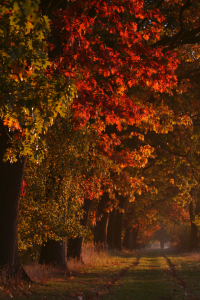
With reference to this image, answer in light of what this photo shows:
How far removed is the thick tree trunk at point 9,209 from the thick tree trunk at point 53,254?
465 centimetres

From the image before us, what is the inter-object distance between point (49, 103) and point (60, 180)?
6.27m

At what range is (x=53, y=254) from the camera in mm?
13711

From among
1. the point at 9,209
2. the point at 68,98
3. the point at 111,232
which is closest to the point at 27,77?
the point at 68,98

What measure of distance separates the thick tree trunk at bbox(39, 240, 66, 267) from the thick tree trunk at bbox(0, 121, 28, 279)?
15.3ft

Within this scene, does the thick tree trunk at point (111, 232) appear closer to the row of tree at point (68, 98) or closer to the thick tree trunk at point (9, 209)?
the row of tree at point (68, 98)

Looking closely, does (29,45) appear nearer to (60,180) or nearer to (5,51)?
(5,51)

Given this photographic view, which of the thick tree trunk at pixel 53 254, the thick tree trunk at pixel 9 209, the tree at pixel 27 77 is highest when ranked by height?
the tree at pixel 27 77

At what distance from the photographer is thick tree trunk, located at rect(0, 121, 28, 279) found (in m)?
8.67

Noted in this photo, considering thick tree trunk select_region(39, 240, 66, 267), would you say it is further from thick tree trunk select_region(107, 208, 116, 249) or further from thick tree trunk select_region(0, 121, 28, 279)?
thick tree trunk select_region(107, 208, 116, 249)

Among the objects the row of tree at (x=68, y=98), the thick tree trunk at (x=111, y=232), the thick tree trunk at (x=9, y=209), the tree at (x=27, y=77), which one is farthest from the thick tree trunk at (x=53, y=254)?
the thick tree trunk at (x=111, y=232)

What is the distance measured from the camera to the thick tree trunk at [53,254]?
13.7 metres

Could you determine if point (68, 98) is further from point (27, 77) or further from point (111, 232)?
point (111, 232)

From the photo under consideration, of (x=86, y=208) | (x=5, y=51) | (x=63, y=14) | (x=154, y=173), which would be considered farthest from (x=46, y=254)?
(x=154, y=173)

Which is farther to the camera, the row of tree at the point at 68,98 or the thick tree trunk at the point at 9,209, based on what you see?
the thick tree trunk at the point at 9,209
